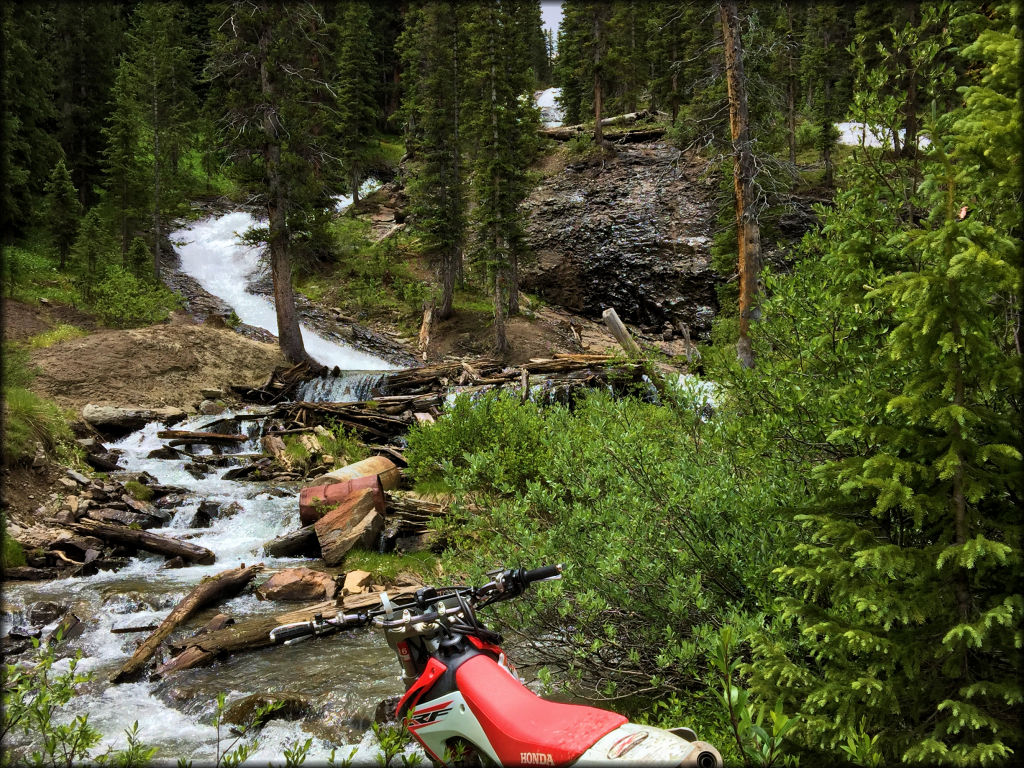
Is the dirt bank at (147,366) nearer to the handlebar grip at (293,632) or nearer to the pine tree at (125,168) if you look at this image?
the handlebar grip at (293,632)

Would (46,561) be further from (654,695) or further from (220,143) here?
(220,143)

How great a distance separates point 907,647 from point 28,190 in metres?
45.6

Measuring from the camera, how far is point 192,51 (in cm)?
5306

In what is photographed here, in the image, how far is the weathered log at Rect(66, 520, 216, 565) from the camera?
9445 mm

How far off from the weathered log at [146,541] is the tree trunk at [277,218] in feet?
42.4

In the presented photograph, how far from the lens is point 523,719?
243 cm

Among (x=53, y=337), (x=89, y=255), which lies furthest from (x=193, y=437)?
(x=89, y=255)

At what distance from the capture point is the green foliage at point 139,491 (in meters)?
11.4

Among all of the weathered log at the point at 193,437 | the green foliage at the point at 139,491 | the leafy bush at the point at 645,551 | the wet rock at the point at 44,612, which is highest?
the leafy bush at the point at 645,551

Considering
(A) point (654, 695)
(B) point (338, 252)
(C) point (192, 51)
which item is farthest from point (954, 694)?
(C) point (192, 51)

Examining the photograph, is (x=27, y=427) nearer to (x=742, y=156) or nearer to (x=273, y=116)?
(x=273, y=116)

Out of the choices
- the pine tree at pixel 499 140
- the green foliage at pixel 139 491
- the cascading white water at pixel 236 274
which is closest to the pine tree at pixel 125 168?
the cascading white water at pixel 236 274

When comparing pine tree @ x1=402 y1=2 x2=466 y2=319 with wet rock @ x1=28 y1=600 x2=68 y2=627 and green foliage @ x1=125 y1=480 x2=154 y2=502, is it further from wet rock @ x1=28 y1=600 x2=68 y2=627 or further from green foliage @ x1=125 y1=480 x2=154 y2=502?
wet rock @ x1=28 y1=600 x2=68 y2=627

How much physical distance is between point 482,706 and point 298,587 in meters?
6.36
